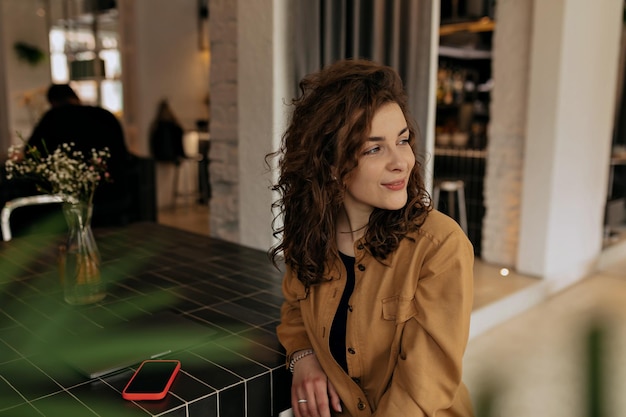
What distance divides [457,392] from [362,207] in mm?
435

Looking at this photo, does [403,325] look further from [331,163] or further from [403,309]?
[331,163]

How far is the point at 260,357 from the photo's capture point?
1.28 meters

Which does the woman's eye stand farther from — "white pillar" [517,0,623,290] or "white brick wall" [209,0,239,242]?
"white pillar" [517,0,623,290]

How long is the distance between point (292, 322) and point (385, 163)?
1.46 ft

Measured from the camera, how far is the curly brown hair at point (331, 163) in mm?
1158

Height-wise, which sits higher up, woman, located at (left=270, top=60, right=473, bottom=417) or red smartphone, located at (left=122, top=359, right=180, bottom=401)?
woman, located at (left=270, top=60, right=473, bottom=417)

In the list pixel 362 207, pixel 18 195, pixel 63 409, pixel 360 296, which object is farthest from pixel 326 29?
pixel 18 195

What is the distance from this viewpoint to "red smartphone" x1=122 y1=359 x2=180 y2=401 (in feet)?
3.45

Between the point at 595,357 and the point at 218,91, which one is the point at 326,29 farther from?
the point at 595,357

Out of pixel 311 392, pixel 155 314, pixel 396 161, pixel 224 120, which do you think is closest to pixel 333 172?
pixel 396 161

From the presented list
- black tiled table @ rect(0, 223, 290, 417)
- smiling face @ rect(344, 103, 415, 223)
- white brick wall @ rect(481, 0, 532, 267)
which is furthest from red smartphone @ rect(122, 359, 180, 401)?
white brick wall @ rect(481, 0, 532, 267)

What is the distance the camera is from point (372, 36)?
2.92 m

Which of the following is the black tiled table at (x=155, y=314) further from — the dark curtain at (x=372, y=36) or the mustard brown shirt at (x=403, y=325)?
the dark curtain at (x=372, y=36)

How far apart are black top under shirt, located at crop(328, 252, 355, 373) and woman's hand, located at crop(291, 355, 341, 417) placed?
2.1 inches
